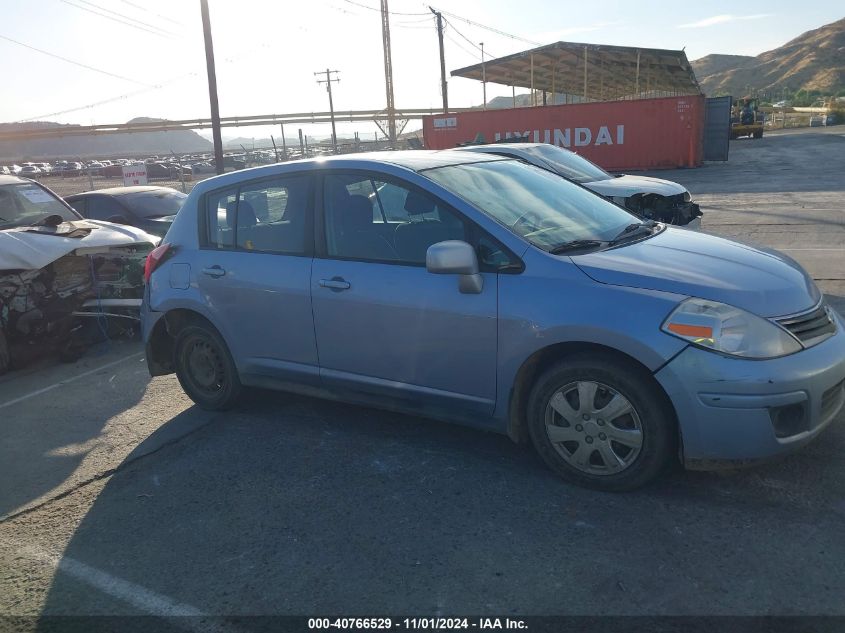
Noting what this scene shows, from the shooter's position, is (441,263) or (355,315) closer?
(441,263)

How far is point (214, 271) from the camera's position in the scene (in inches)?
186

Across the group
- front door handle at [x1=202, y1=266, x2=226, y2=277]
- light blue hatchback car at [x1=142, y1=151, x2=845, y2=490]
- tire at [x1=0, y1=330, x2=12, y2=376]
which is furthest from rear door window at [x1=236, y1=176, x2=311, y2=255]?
tire at [x1=0, y1=330, x2=12, y2=376]

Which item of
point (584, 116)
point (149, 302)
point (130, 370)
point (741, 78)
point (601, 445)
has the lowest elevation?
point (130, 370)

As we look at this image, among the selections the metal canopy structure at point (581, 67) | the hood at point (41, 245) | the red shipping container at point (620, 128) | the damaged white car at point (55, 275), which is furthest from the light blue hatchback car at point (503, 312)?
the metal canopy structure at point (581, 67)

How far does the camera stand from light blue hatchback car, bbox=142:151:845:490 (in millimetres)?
3158

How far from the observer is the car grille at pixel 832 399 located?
3.24 metres

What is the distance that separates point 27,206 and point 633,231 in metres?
7.11

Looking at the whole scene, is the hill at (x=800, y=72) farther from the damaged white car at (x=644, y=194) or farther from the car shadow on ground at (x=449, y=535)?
the car shadow on ground at (x=449, y=535)

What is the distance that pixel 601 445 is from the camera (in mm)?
3414

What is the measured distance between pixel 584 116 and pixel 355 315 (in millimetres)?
26356

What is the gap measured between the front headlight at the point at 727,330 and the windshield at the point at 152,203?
29.2ft

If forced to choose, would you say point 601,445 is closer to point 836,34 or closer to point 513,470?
point 513,470

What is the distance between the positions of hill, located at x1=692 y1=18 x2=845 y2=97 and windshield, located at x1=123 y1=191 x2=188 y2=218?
397ft

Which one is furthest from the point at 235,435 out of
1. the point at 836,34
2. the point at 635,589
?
the point at 836,34
